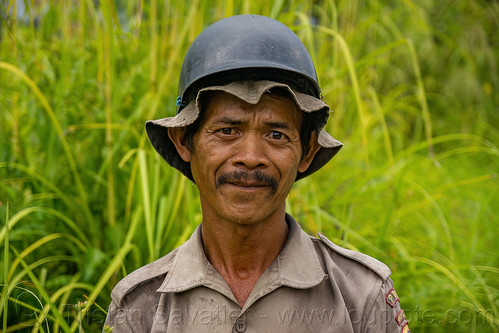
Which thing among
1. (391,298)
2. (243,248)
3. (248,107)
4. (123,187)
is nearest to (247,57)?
(248,107)

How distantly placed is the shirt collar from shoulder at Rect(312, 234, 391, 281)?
0.09 m

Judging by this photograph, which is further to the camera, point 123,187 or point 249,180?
point 123,187

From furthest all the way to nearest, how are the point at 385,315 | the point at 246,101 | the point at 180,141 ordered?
1. the point at 180,141
2. the point at 385,315
3. the point at 246,101

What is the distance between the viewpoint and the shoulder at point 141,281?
161 centimetres

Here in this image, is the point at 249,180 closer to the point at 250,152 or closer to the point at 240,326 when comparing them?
the point at 250,152

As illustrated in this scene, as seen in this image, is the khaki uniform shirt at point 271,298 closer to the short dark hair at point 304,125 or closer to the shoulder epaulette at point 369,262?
the shoulder epaulette at point 369,262

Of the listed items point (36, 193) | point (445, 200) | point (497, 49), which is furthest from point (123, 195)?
point (497, 49)

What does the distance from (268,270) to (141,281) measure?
16.2 inches

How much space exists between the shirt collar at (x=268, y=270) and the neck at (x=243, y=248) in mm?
55

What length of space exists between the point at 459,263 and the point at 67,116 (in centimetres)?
208

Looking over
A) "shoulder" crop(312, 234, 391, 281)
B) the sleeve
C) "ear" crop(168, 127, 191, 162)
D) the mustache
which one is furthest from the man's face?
the sleeve

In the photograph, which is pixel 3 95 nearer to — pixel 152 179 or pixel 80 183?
pixel 80 183

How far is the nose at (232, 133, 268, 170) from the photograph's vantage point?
149 cm

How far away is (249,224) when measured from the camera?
160cm
